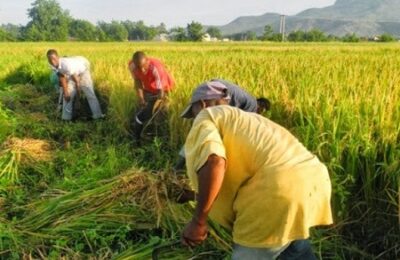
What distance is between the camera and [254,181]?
1975mm

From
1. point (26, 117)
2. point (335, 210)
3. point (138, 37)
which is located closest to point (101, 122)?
point (26, 117)

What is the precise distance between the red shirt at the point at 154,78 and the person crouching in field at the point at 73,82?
1765 mm

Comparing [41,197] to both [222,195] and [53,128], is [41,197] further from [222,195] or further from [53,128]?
[53,128]

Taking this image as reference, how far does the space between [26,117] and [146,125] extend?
104 inches

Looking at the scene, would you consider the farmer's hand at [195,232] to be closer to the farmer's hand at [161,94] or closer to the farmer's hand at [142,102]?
the farmer's hand at [161,94]

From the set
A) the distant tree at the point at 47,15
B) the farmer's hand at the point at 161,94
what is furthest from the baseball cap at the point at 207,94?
the distant tree at the point at 47,15

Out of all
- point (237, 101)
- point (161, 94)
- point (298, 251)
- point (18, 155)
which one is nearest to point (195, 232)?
point (298, 251)

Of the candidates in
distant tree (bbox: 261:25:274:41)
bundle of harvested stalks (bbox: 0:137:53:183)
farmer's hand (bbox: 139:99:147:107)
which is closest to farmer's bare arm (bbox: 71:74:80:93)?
farmer's hand (bbox: 139:99:147:107)

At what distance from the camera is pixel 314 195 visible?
2002 mm

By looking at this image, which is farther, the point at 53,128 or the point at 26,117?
the point at 26,117

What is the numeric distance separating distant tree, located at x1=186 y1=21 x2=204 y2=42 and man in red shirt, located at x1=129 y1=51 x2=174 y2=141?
195 ft

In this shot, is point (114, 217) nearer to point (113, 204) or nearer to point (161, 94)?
point (113, 204)

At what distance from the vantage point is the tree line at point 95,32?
6222 centimetres

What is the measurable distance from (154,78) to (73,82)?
2.45 m
